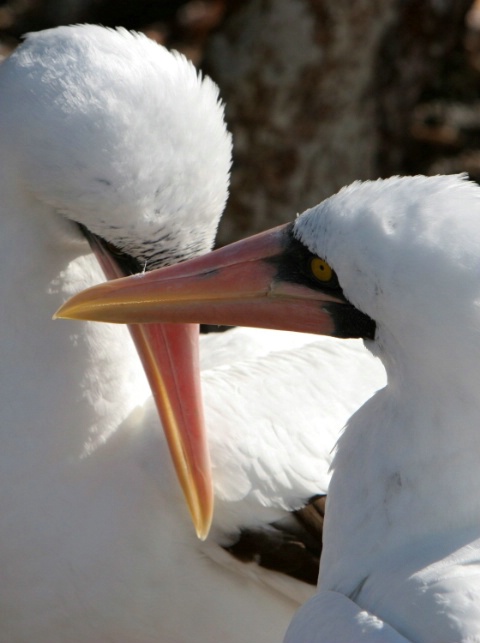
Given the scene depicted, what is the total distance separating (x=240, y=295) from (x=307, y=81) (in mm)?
4201

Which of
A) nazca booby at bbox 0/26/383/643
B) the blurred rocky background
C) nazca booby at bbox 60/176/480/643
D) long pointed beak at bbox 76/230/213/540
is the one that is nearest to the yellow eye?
nazca booby at bbox 60/176/480/643

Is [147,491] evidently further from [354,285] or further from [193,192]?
[354,285]

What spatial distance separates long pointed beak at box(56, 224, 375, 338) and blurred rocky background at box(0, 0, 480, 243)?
405 centimetres

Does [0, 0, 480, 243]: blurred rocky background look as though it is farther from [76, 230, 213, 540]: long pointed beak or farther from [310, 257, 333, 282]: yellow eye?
[310, 257, 333, 282]: yellow eye

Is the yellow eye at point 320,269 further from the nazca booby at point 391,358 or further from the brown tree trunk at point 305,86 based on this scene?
the brown tree trunk at point 305,86

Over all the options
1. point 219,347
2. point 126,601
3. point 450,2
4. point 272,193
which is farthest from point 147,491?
point 450,2

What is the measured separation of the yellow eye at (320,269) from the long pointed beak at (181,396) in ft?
2.45

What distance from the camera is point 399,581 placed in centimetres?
259

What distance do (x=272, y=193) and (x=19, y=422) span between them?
3721 mm

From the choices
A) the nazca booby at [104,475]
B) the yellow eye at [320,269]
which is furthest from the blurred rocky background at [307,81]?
the yellow eye at [320,269]

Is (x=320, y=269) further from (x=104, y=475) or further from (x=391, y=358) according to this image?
(x=104, y=475)

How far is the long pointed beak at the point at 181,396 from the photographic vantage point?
11.0 feet

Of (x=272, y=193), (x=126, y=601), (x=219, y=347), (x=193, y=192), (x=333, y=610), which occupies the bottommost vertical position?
(x=126, y=601)

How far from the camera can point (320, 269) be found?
Answer: 8.92 ft
